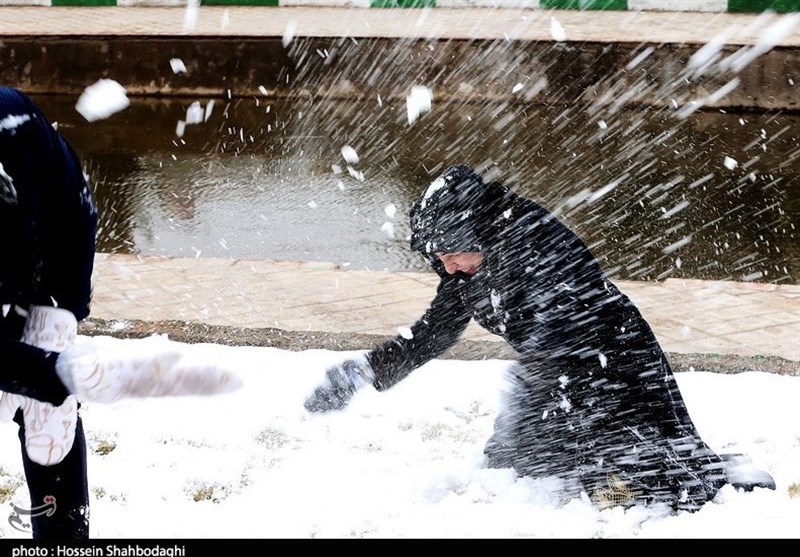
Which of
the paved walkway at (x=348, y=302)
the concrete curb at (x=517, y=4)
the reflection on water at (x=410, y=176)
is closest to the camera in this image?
the paved walkway at (x=348, y=302)

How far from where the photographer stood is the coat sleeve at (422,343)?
325 cm

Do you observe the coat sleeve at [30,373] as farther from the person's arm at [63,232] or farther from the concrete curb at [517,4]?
the concrete curb at [517,4]

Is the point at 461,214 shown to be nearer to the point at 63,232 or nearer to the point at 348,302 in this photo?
the point at 63,232

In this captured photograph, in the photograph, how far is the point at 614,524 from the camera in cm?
310

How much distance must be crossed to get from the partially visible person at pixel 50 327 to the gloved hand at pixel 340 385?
0.78 meters

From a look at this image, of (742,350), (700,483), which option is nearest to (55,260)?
(700,483)

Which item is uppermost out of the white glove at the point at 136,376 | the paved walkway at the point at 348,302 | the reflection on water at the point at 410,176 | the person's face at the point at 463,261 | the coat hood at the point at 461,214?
the reflection on water at the point at 410,176

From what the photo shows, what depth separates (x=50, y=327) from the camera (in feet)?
8.04

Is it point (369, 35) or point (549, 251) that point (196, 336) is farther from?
point (369, 35)

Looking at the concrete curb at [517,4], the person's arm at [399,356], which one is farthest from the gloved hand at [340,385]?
the concrete curb at [517,4]

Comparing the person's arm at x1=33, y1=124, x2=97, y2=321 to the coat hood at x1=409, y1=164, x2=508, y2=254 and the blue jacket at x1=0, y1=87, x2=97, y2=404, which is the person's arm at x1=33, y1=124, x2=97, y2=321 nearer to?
the blue jacket at x1=0, y1=87, x2=97, y2=404

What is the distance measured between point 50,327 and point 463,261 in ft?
3.78

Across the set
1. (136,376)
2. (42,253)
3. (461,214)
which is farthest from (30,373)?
(461,214)

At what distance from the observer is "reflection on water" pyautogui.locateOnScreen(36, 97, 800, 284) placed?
274 inches
